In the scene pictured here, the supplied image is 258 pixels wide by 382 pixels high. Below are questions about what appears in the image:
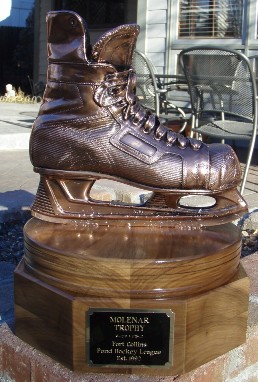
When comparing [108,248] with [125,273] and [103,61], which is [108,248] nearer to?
[125,273]

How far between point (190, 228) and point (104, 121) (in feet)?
1.23

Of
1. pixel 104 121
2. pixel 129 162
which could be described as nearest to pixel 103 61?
pixel 104 121

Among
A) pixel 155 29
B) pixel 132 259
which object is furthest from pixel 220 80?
pixel 155 29

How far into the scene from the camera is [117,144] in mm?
1690

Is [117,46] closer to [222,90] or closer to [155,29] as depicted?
[222,90]

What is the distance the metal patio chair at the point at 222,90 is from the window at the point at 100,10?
7471mm

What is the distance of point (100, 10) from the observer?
12.3 meters

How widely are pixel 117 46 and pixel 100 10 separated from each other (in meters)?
11.0

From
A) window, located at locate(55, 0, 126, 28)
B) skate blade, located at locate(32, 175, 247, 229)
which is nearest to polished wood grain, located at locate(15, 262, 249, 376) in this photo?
skate blade, located at locate(32, 175, 247, 229)

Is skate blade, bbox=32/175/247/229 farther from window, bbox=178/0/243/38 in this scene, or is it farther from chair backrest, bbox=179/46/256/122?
window, bbox=178/0/243/38

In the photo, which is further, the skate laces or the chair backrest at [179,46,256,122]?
the chair backrest at [179,46,256,122]

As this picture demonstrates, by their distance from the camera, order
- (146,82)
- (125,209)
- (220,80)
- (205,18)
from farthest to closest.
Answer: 1. (205,18)
2. (146,82)
3. (220,80)
4. (125,209)

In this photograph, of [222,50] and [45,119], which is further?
[222,50]

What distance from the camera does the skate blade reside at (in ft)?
5.70
